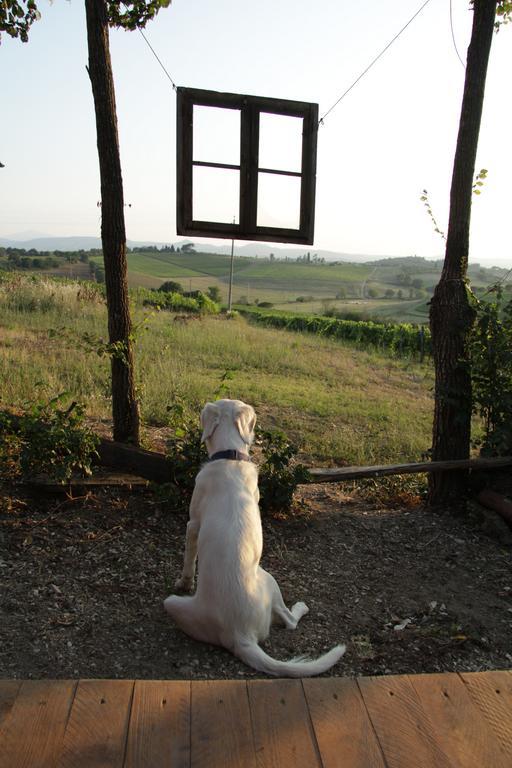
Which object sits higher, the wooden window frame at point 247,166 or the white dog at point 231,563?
the wooden window frame at point 247,166

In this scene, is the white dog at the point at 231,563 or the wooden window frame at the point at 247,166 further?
the wooden window frame at the point at 247,166

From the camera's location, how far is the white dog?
2859 millimetres

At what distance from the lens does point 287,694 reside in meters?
2.26

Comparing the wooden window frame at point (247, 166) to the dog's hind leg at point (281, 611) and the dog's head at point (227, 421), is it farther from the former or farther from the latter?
the dog's hind leg at point (281, 611)

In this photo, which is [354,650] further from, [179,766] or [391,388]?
[391,388]

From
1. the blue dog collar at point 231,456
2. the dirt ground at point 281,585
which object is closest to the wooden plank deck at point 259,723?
the dirt ground at point 281,585

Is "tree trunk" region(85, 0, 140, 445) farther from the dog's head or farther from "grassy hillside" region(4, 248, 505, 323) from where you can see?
"grassy hillside" region(4, 248, 505, 323)

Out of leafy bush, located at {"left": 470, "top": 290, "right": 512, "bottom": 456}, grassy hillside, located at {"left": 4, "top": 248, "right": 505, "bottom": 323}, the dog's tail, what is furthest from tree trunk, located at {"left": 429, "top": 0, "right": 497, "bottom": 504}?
grassy hillside, located at {"left": 4, "top": 248, "right": 505, "bottom": 323}

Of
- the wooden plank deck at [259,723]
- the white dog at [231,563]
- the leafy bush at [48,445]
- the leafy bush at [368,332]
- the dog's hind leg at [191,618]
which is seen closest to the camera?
the wooden plank deck at [259,723]

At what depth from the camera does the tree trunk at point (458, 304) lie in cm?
491

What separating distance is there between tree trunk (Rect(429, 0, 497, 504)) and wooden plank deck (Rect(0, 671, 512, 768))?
2.99 m

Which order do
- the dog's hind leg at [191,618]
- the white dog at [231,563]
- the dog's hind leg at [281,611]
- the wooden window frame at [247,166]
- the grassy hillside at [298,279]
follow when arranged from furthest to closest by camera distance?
the grassy hillside at [298,279] < the wooden window frame at [247,166] < the dog's hind leg at [281,611] < the dog's hind leg at [191,618] < the white dog at [231,563]

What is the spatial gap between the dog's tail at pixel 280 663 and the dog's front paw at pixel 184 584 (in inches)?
31.8

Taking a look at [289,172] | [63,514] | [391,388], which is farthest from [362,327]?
[63,514]
